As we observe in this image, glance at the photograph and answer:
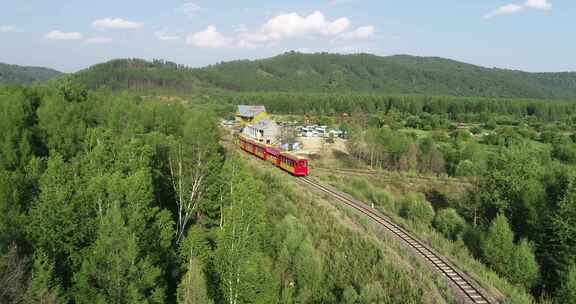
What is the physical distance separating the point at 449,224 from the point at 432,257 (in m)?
10.5

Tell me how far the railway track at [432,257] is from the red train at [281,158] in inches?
250

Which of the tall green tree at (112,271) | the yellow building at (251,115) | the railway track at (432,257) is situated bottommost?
the railway track at (432,257)

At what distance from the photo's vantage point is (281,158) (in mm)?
41844

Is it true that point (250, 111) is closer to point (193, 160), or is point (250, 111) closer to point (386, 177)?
point (386, 177)

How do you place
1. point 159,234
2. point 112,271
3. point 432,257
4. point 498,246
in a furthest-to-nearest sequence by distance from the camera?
1. point 498,246
2. point 432,257
3. point 159,234
4. point 112,271

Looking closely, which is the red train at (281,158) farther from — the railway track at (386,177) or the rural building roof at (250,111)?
the rural building roof at (250,111)

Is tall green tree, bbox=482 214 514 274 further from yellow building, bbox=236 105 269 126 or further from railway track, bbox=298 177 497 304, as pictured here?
yellow building, bbox=236 105 269 126

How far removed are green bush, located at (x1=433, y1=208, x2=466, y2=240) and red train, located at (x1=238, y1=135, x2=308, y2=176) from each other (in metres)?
13.9

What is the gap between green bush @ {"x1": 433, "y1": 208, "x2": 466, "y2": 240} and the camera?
97.0 ft

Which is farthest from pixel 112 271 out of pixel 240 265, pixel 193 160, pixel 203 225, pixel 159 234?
pixel 203 225

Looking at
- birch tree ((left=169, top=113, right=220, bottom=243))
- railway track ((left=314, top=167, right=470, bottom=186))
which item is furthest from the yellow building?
birch tree ((left=169, top=113, right=220, bottom=243))

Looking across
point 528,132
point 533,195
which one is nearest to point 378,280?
point 533,195

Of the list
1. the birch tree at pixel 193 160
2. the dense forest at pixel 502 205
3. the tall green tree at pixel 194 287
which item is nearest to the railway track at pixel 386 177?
the dense forest at pixel 502 205

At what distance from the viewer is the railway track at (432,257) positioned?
1728 centimetres
